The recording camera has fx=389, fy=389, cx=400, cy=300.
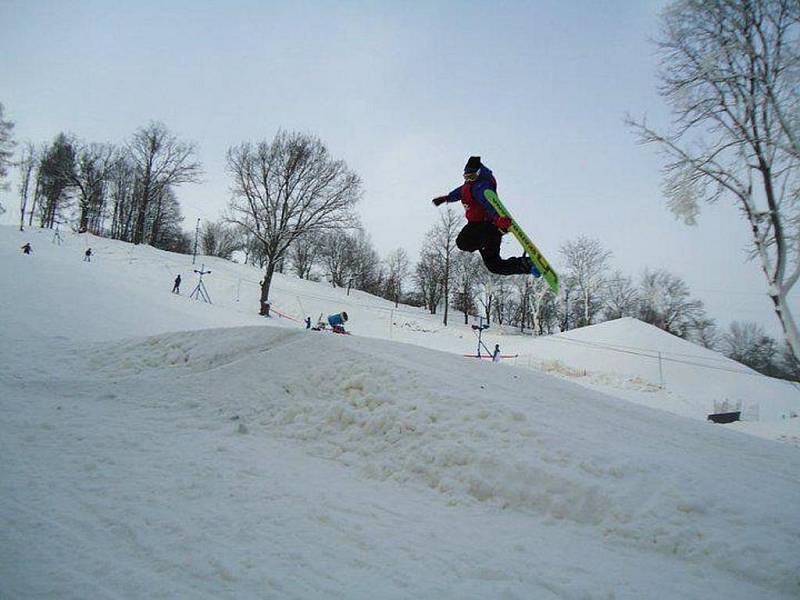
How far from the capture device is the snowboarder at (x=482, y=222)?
6.05m

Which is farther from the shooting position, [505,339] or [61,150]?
[61,150]

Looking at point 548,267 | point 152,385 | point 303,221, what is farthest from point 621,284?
point 152,385

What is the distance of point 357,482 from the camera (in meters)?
4.18

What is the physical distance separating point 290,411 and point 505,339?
28.3m

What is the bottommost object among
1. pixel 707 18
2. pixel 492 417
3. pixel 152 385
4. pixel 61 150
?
pixel 152 385

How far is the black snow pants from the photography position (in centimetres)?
603

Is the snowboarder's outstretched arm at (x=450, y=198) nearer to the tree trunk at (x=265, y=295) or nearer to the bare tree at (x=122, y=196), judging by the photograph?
the tree trunk at (x=265, y=295)

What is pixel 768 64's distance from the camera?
9961 millimetres

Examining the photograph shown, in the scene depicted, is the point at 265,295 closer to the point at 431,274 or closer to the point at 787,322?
the point at 787,322

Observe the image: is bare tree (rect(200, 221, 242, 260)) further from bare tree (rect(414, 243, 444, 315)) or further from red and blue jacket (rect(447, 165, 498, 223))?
red and blue jacket (rect(447, 165, 498, 223))

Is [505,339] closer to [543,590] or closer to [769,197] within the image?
[769,197]

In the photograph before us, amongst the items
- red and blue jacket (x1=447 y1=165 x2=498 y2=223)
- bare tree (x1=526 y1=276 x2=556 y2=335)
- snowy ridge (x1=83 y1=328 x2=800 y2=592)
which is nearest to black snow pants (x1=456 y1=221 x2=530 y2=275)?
red and blue jacket (x1=447 y1=165 x2=498 y2=223)

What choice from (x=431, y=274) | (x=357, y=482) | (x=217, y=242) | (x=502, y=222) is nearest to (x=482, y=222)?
(x=502, y=222)

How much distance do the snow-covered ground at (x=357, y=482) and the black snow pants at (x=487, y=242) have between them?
6.28ft
